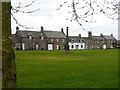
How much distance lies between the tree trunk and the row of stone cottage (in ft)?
326

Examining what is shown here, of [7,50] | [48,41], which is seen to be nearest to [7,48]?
[7,50]

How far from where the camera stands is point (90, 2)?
9.30m

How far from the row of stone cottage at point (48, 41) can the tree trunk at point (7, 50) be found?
326 feet

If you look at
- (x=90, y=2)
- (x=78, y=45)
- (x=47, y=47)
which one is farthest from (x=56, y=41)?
(x=90, y=2)

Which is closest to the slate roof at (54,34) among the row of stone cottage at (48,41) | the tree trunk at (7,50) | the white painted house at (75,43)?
the row of stone cottage at (48,41)

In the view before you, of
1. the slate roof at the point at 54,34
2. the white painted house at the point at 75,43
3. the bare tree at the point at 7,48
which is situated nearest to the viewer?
the bare tree at the point at 7,48

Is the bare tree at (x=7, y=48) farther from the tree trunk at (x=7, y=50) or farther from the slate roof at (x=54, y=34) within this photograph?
the slate roof at (x=54, y=34)

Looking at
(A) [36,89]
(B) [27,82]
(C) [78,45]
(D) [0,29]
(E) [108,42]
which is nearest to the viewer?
(D) [0,29]

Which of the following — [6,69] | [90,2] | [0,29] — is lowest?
[6,69]

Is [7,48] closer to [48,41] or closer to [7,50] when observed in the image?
[7,50]

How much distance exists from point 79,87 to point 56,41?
382 ft

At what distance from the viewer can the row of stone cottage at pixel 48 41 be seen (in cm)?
12038

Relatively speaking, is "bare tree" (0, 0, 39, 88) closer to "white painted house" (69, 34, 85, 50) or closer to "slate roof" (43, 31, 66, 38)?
"slate roof" (43, 31, 66, 38)

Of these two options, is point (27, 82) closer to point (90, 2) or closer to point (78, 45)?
point (90, 2)
